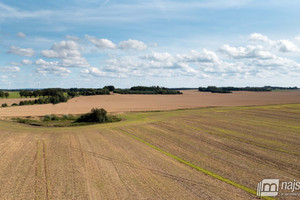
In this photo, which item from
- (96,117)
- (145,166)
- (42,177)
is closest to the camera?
(42,177)

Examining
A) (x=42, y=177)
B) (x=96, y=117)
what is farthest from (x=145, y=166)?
(x=96, y=117)

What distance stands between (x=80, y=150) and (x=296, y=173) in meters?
23.9

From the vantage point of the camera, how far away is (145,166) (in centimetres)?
2006

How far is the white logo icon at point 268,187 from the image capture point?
1499 cm

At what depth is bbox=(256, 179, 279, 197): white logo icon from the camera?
49.2ft

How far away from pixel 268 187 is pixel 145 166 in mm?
10830

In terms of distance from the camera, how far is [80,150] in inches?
1019

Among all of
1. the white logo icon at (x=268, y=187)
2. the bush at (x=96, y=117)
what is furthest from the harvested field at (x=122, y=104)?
A: the white logo icon at (x=268, y=187)

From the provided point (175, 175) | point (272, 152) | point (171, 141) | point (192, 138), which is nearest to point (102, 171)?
point (175, 175)

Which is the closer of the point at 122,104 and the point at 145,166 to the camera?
the point at 145,166

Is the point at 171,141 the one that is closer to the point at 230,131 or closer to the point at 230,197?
the point at 230,131

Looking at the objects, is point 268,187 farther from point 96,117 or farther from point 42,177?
point 96,117

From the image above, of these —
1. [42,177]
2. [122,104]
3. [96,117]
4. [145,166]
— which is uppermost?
[122,104]

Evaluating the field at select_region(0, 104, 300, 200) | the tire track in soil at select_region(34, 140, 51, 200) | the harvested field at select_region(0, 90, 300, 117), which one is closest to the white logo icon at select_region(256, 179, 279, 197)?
the field at select_region(0, 104, 300, 200)
